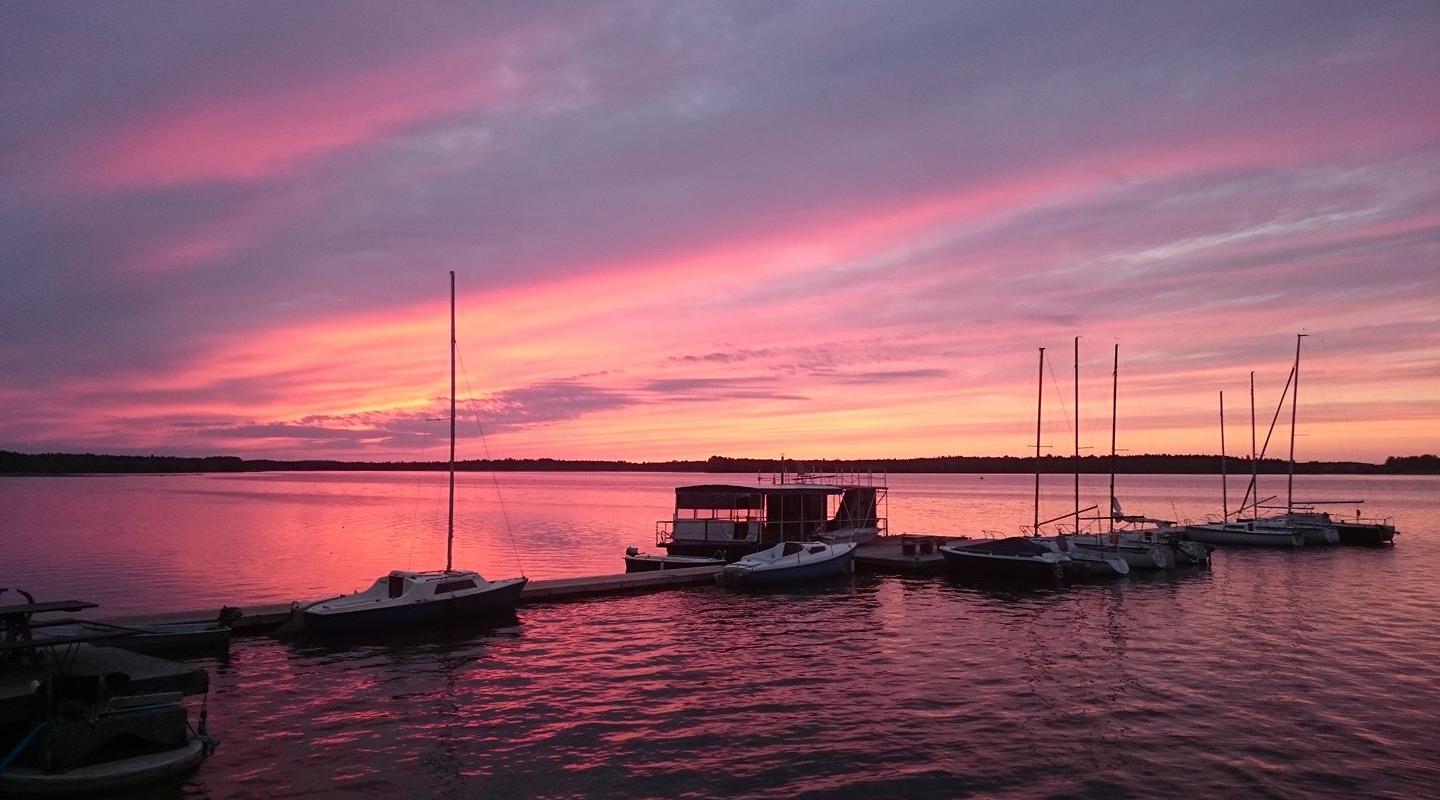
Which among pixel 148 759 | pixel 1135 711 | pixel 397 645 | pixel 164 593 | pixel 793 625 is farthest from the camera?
pixel 164 593

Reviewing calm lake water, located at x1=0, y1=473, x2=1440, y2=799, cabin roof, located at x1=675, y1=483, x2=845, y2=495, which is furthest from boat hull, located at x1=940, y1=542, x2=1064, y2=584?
cabin roof, located at x1=675, y1=483, x2=845, y2=495

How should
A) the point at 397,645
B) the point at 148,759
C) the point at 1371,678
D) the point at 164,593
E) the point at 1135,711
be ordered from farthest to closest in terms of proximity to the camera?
the point at 164,593
the point at 397,645
the point at 1371,678
the point at 1135,711
the point at 148,759

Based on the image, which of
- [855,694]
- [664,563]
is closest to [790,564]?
[664,563]

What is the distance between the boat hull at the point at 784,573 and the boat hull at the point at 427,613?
1141 cm

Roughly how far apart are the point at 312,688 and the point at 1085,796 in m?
18.6

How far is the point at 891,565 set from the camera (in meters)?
49.5

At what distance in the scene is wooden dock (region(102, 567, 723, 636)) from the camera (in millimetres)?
29703

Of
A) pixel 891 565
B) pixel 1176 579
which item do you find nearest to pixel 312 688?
pixel 891 565

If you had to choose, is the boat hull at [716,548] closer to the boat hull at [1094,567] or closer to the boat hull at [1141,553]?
the boat hull at [1094,567]

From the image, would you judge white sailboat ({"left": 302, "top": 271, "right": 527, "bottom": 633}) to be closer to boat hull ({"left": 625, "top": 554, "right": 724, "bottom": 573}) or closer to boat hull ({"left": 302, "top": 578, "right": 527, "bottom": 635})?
boat hull ({"left": 302, "top": 578, "right": 527, "bottom": 635})

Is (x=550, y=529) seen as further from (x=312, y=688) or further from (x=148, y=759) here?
(x=148, y=759)

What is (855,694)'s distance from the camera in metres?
23.2

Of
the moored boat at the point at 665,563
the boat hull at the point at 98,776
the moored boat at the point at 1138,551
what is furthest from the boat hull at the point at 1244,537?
the boat hull at the point at 98,776

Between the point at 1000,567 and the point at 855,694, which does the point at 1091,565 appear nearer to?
the point at 1000,567
